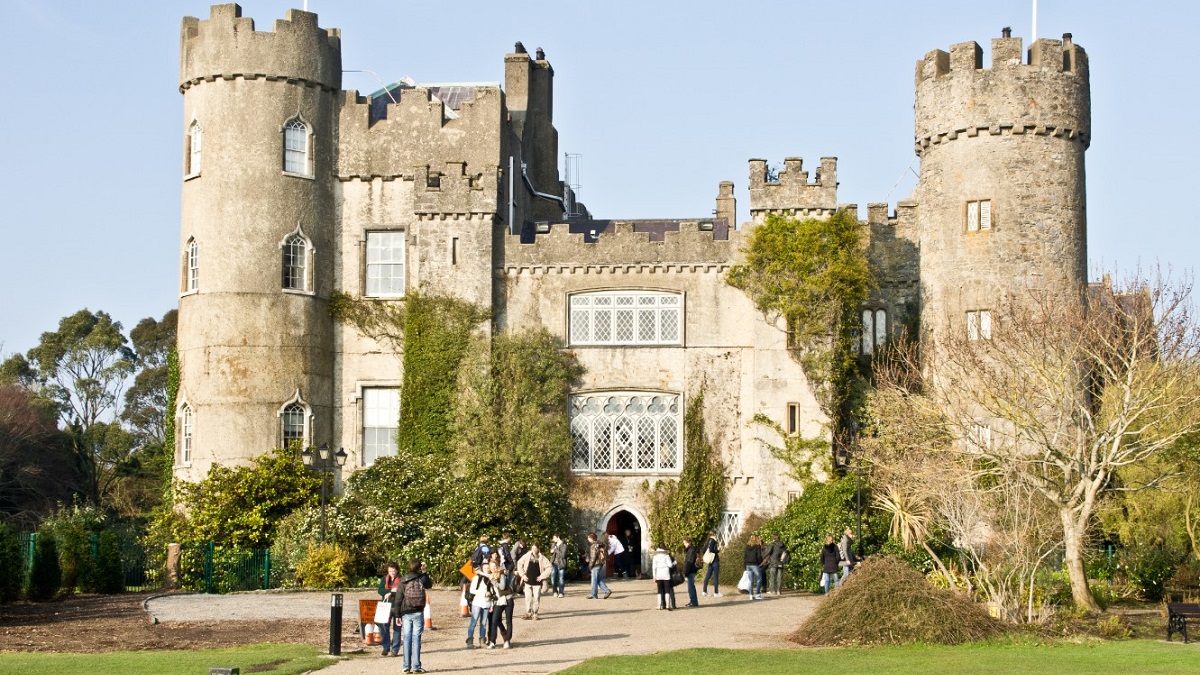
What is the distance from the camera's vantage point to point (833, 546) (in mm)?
30344

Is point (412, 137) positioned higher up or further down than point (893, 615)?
higher up

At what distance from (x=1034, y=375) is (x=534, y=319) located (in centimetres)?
1345

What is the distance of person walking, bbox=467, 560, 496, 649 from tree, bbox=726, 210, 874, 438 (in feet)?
49.7

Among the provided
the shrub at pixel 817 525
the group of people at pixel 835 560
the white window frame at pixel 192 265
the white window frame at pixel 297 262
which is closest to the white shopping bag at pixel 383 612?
the group of people at pixel 835 560

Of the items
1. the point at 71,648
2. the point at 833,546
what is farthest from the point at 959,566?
the point at 71,648

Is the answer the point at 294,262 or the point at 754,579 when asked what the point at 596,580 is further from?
the point at 294,262

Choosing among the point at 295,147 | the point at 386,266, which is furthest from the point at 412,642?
the point at 295,147

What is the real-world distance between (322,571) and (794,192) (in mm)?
14752

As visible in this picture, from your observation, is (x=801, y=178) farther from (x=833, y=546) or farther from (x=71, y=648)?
(x=71, y=648)

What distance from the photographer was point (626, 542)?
38.3 metres

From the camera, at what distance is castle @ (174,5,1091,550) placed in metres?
36.1

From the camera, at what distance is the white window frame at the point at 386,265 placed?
38781 mm

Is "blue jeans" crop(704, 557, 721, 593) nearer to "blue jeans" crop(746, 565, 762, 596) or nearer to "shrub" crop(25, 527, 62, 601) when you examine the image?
"blue jeans" crop(746, 565, 762, 596)

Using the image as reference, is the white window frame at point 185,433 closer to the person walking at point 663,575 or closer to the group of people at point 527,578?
the group of people at point 527,578
